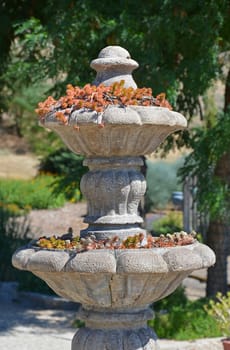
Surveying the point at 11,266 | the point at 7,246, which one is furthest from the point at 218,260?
the point at 7,246

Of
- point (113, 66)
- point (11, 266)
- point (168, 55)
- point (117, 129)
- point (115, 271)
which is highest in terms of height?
point (168, 55)

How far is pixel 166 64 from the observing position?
9.57 metres

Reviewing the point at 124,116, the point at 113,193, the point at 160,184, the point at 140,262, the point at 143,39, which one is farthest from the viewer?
the point at 160,184

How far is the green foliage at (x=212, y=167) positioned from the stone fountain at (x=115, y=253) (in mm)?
3472

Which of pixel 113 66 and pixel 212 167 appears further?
pixel 212 167

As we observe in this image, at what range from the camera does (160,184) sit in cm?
2405

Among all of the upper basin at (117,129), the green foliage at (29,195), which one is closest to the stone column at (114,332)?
the upper basin at (117,129)

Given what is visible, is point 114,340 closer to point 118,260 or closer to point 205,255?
point 118,260

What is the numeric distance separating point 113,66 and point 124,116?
0.58 meters

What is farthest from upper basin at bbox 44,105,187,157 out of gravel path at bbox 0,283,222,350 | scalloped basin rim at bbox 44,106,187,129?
gravel path at bbox 0,283,222,350

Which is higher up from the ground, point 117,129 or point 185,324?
point 117,129

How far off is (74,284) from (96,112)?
1.06 metres

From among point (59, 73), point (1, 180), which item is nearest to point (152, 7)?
point (59, 73)

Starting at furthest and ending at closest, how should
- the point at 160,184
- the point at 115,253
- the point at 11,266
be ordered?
the point at 160,184, the point at 11,266, the point at 115,253
